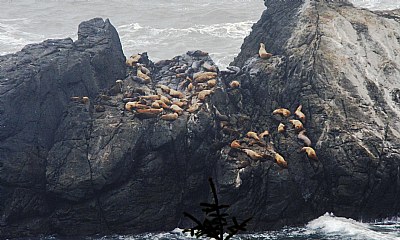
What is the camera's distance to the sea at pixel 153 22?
47.9 m

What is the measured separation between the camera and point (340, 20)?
81.2ft

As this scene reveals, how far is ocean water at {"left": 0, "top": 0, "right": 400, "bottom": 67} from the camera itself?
47.9 m

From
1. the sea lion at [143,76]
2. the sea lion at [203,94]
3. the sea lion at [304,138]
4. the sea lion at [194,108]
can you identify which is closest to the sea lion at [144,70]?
the sea lion at [143,76]

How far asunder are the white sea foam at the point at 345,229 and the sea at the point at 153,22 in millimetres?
22195

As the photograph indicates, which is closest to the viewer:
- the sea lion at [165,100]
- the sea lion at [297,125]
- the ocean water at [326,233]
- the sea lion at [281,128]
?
the ocean water at [326,233]

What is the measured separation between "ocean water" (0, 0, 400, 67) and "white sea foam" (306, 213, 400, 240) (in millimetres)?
22551

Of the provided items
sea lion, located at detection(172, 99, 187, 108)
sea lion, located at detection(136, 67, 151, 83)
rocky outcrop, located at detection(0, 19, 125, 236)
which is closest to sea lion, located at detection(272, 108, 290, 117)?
sea lion, located at detection(172, 99, 187, 108)

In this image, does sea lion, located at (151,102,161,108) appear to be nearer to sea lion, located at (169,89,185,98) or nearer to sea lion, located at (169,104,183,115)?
sea lion, located at (169,104,183,115)

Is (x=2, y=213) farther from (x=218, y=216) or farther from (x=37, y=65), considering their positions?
(x=218, y=216)

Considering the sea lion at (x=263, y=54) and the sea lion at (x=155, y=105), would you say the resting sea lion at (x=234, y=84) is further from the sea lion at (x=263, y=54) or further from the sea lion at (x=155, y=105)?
the sea lion at (x=155, y=105)

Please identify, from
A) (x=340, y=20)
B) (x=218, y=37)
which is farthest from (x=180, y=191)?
(x=218, y=37)

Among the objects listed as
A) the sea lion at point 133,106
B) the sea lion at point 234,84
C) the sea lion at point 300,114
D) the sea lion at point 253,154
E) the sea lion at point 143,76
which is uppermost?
the sea lion at point 143,76

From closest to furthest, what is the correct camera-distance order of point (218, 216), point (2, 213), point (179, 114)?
point (218, 216) → point (2, 213) → point (179, 114)

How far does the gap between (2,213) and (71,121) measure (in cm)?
474
